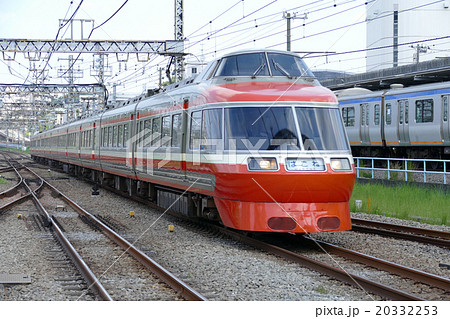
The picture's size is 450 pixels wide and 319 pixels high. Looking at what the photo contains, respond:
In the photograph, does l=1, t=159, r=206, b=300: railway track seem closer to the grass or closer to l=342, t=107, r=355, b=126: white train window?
the grass

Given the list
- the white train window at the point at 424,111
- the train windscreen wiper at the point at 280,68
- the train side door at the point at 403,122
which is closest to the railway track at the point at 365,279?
the train windscreen wiper at the point at 280,68

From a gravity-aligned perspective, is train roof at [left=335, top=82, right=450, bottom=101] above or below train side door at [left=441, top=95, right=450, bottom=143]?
above

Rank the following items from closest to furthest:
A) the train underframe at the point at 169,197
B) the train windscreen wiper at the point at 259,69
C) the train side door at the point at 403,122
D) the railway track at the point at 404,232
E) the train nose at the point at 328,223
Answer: the train nose at the point at 328,223
the railway track at the point at 404,232
the train windscreen wiper at the point at 259,69
the train underframe at the point at 169,197
the train side door at the point at 403,122

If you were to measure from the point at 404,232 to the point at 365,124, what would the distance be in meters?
16.1

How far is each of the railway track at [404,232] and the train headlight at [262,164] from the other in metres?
3.20

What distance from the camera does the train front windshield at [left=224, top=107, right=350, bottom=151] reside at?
10.0 metres

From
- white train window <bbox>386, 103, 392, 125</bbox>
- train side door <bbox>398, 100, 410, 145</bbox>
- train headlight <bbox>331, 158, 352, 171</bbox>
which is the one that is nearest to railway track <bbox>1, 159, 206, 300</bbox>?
train headlight <bbox>331, 158, 352, 171</bbox>

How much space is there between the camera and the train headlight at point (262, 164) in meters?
9.85

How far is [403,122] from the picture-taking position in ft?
82.4

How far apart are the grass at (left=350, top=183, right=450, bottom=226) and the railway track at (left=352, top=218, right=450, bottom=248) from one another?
1455 mm

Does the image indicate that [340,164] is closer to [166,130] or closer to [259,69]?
[259,69]

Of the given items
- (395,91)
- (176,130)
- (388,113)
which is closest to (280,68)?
(176,130)

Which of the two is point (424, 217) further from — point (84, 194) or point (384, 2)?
point (384, 2)

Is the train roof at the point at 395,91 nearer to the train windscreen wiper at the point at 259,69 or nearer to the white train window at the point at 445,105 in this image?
the white train window at the point at 445,105
